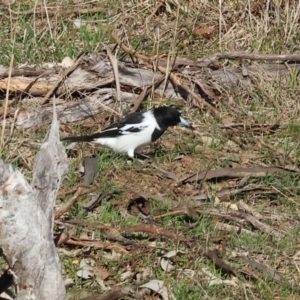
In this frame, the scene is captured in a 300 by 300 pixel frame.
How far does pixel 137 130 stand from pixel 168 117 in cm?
23

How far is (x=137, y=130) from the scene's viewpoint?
5.39 metres

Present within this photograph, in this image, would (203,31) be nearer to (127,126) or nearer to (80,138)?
(127,126)

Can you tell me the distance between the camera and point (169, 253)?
3.89m

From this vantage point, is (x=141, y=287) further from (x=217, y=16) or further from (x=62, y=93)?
(x=217, y=16)

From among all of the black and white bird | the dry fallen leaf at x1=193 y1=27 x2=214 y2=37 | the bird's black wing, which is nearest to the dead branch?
the black and white bird

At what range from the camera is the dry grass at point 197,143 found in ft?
12.6

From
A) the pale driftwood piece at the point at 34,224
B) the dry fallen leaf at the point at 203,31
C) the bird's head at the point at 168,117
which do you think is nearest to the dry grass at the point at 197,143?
the dry fallen leaf at the point at 203,31

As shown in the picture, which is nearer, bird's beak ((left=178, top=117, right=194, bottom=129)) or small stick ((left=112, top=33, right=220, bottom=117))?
bird's beak ((left=178, top=117, right=194, bottom=129))

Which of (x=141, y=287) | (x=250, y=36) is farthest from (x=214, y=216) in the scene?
(x=250, y=36)

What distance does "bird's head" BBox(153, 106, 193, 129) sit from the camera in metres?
5.32

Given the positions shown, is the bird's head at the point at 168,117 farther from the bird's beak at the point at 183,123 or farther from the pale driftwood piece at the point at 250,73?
the pale driftwood piece at the point at 250,73

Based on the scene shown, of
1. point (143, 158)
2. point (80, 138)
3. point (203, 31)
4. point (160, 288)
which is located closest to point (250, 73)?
point (203, 31)

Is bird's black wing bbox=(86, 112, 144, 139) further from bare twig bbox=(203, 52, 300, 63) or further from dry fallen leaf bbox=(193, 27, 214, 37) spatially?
dry fallen leaf bbox=(193, 27, 214, 37)

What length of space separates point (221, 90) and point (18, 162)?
1.76 m
